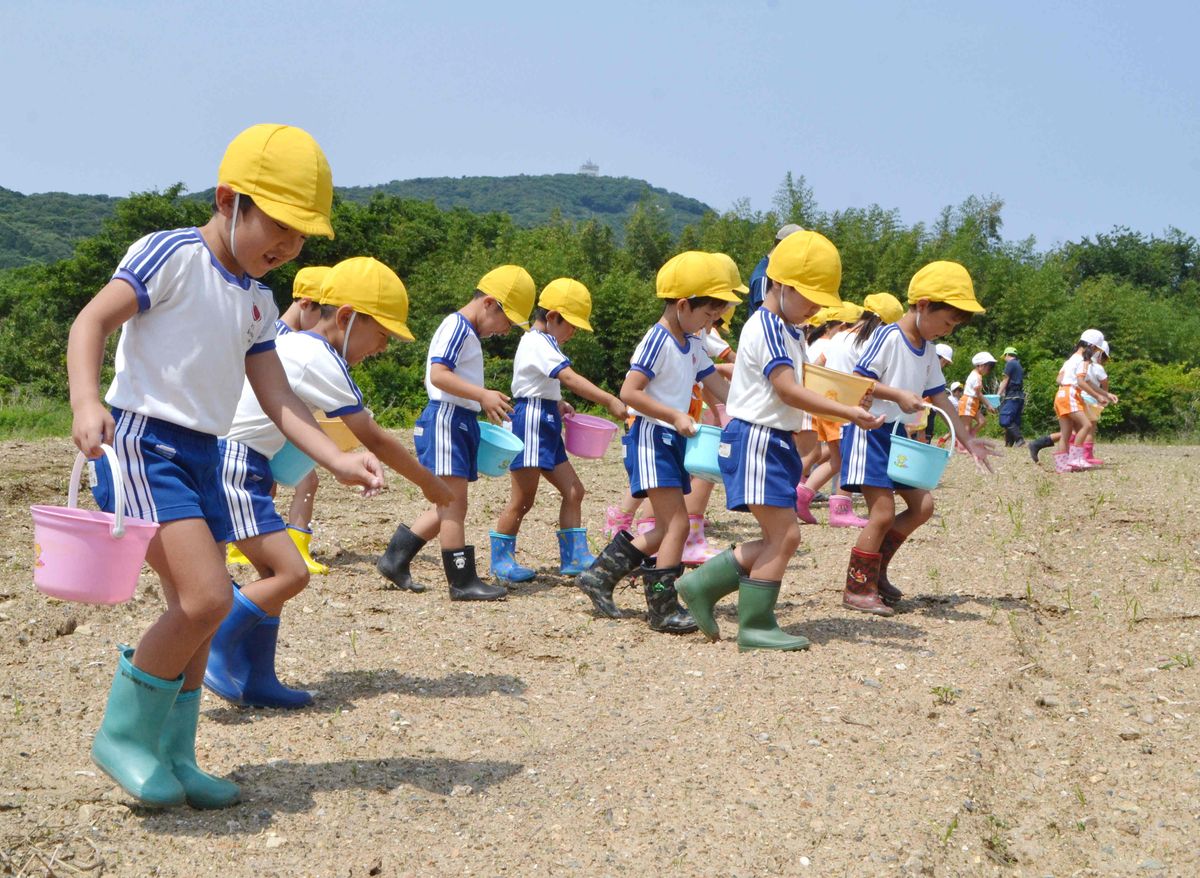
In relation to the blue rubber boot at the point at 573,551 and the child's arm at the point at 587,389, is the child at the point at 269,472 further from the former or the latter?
the blue rubber boot at the point at 573,551

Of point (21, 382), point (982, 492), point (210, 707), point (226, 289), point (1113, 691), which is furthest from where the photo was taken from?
point (21, 382)

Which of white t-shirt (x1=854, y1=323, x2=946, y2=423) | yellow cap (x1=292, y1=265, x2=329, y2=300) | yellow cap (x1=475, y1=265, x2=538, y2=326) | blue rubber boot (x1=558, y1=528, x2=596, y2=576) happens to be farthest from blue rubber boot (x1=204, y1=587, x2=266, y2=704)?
white t-shirt (x1=854, y1=323, x2=946, y2=423)

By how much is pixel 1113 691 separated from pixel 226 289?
130 inches

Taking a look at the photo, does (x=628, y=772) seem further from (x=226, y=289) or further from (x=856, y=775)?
(x=226, y=289)

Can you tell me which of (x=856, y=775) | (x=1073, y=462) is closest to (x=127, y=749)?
(x=856, y=775)

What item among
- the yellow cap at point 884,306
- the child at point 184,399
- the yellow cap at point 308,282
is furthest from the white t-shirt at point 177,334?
the yellow cap at point 884,306

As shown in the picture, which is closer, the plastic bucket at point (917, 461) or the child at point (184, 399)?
the child at point (184, 399)

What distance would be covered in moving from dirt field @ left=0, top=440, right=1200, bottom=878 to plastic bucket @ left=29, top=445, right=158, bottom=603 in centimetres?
60

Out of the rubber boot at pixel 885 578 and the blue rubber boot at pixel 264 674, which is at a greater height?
the rubber boot at pixel 885 578

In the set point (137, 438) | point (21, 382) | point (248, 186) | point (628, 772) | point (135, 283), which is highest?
point (248, 186)

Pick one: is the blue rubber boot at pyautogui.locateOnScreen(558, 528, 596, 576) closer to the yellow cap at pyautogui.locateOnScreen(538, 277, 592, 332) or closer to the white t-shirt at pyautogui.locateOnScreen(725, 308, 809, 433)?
the yellow cap at pyautogui.locateOnScreen(538, 277, 592, 332)

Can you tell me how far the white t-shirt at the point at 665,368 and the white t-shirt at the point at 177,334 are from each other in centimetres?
247

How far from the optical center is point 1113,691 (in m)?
4.28

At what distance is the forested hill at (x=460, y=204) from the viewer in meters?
61.7
